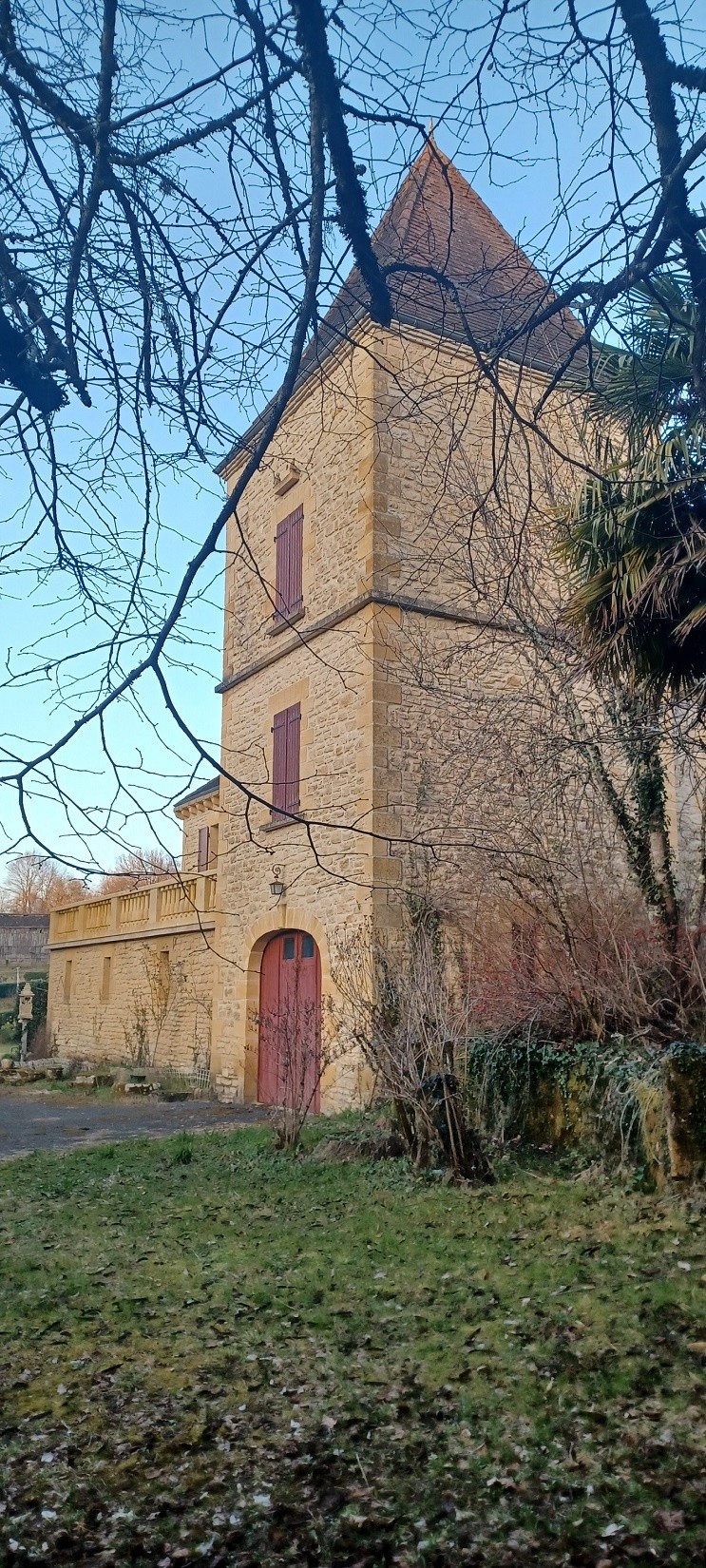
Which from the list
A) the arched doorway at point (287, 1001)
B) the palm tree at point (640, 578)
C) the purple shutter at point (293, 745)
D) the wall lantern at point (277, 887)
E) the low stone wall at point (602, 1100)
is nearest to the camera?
the low stone wall at point (602, 1100)

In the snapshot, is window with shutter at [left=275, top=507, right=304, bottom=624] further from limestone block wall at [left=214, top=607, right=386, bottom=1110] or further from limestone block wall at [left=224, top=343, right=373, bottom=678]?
limestone block wall at [left=214, top=607, right=386, bottom=1110]

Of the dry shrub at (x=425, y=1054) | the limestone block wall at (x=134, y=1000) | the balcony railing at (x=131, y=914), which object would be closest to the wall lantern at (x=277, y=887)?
the balcony railing at (x=131, y=914)

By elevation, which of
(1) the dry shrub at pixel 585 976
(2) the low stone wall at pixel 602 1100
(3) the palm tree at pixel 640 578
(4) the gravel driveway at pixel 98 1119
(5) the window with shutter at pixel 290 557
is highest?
(5) the window with shutter at pixel 290 557

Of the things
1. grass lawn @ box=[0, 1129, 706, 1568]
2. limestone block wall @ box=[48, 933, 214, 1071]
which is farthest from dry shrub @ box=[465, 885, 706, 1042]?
limestone block wall @ box=[48, 933, 214, 1071]

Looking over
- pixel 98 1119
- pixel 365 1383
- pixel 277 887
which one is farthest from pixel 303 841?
pixel 365 1383

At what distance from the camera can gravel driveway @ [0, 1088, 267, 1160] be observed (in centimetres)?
1148

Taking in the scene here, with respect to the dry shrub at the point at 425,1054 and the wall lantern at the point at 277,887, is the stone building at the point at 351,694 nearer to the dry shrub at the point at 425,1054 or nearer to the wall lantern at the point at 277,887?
the wall lantern at the point at 277,887

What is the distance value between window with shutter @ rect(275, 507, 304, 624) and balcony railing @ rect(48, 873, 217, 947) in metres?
4.30

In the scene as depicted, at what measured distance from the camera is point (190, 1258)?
5844mm

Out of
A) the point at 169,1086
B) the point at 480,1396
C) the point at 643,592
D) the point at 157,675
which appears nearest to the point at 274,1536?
the point at 480,1396

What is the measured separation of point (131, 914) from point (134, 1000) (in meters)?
1.66

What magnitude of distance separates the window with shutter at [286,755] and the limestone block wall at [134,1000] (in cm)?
330

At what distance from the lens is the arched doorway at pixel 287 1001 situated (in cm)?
1097

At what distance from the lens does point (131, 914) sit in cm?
2036
